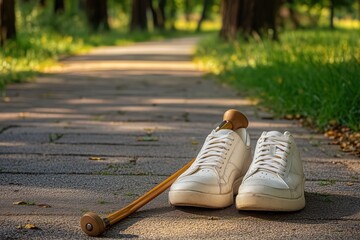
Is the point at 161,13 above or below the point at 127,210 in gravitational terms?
below

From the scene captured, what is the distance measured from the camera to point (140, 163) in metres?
4.44

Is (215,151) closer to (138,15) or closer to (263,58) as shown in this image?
(263,58)

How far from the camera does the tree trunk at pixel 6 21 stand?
1258 cm

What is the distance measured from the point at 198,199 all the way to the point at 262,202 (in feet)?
0.86

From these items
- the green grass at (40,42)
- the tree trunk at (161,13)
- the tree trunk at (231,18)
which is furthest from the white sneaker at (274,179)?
the tree trunk at (161,13)

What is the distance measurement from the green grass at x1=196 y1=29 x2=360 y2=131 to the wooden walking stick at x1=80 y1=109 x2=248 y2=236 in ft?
7.10

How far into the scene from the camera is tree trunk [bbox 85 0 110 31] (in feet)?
88.2

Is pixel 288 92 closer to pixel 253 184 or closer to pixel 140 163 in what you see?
pixel 140 163

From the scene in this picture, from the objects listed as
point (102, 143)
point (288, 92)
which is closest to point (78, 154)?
point (102, 143)

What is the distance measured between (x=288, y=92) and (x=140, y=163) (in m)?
3.07

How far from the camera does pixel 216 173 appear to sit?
10.7 feet

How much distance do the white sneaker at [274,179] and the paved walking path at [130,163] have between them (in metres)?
0.06

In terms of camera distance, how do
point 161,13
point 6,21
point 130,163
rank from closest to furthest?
point 130,163, point 6,21, point 161,13

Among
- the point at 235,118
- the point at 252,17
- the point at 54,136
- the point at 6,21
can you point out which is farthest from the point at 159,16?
the point at 235,118
